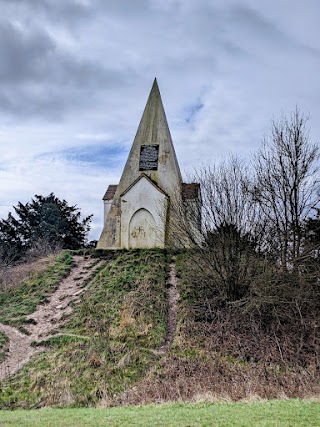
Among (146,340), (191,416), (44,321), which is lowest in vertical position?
(191,416)

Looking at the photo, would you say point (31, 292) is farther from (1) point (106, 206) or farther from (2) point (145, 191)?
(1) point (106, 206)

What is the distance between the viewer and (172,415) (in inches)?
343

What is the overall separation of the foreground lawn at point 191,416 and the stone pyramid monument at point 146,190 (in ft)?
54.4

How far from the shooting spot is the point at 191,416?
28.0ft

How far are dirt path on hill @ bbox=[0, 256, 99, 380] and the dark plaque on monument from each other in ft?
22.6

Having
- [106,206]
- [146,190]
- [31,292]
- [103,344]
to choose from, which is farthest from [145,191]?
[103,344]

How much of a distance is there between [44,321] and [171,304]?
5.22m

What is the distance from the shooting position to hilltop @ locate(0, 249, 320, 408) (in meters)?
12.8

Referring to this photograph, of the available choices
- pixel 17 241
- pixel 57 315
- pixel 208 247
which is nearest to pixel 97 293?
pixel 57 315

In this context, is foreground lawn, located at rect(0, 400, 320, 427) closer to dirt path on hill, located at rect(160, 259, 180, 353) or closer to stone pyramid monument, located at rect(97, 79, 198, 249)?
dirt path on hill, located at rect(160, 259, 180, 353)

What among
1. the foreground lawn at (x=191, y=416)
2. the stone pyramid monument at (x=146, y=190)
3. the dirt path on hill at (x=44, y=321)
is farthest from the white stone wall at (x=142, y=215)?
the foreground lawn at (x=191, y=416)

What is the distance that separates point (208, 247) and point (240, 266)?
1440 mm

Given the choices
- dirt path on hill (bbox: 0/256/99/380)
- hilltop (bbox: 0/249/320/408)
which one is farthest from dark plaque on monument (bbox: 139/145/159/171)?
dirt path on hill (bbox: 0/256/99/380)

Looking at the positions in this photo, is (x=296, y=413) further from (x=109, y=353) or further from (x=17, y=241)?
(x=17, y=241)
